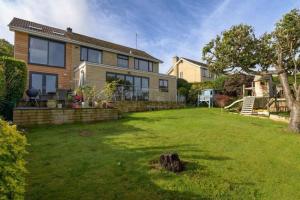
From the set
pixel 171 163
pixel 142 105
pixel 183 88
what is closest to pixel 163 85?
pixel 183 88

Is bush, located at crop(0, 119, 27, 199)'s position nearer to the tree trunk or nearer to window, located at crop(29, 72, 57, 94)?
the tree trunk

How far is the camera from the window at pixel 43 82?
71.6ft

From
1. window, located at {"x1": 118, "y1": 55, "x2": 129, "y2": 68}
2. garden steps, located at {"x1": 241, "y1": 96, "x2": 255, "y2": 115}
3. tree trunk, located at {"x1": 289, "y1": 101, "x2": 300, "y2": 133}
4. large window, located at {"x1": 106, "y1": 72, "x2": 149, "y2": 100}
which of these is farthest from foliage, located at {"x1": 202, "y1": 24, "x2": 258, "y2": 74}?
window, located at {"x1": 118, "y1": 55, "x2": 129, "y2": 68}

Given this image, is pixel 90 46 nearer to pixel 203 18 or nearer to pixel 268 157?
pixel 203 18

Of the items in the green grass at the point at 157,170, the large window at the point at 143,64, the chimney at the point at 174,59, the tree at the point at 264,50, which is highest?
the chimney at the point at 174,59

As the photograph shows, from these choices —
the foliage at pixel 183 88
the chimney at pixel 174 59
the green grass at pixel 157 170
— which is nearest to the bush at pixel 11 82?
the green grass at pixel 157 170

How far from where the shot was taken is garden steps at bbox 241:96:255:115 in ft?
71.9

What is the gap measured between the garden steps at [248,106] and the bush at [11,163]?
835 inches

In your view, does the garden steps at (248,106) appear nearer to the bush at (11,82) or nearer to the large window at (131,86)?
the large window at (131,86)

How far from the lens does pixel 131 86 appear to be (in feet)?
80.0

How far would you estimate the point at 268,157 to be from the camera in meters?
8.03

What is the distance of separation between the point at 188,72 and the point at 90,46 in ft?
71.2

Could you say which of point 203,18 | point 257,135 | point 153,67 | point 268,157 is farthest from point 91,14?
point 268,157

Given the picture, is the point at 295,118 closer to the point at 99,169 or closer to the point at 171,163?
the point at 171,163
